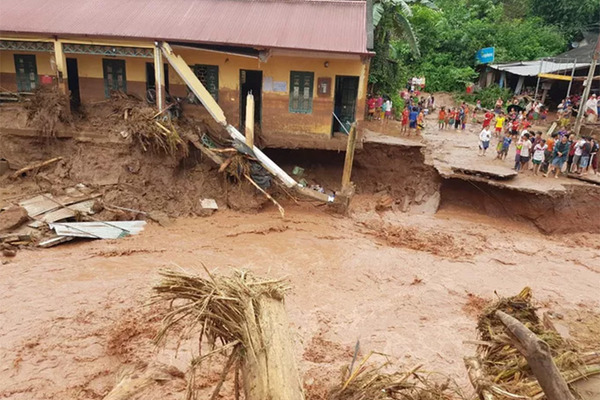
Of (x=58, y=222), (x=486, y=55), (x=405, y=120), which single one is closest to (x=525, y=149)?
(x=405, y=120)

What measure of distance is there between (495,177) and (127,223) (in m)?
11.9

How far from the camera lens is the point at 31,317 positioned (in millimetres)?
9141

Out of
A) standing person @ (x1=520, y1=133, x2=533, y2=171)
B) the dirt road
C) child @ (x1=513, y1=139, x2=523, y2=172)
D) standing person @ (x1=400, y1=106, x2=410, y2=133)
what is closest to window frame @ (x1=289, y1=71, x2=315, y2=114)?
the dirt road

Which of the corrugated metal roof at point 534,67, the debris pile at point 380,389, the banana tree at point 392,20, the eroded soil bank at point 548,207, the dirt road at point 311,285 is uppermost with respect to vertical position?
the banana tree at point 392,20

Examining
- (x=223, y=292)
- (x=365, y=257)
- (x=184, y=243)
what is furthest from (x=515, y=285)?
(x=223, y=292)

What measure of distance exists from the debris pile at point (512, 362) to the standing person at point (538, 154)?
1294 cm

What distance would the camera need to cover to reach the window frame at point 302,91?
16328mm

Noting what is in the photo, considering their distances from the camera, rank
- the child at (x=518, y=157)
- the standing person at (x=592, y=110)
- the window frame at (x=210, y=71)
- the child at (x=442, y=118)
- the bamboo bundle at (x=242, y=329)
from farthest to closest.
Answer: the child at (x=442, y=118) → the standing person at (x=592, y=110) → the window frame at (x=210, y=71) → the child at (x=518, y=157) → the bamboo bundle at (x=242, y=329)

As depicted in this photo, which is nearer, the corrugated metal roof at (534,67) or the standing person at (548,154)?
the standing person at (548,154)

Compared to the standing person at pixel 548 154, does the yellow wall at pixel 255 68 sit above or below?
above

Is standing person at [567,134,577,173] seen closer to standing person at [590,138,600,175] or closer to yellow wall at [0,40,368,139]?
standing person at [590,138,600,175]

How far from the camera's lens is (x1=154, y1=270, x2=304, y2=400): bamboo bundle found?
3807 mm

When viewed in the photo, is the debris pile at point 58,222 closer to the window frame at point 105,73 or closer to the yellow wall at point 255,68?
the window frame at point 105,73

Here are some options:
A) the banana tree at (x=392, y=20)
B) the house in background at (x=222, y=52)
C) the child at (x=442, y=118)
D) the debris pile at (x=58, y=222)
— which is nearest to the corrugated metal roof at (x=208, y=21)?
the house in background at (x=222, y=52)
